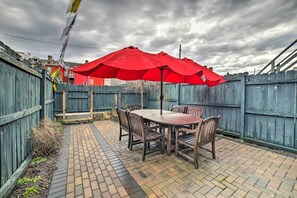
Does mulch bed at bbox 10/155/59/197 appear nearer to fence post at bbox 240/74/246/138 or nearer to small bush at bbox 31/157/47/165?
small bush at bbox 31/157/47/165

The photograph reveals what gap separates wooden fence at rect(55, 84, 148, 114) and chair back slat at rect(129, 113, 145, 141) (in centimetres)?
477

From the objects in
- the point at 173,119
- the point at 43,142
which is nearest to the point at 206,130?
the point at 173,119

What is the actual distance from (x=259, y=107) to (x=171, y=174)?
11.0ft

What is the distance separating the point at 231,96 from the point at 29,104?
5524 millimetres

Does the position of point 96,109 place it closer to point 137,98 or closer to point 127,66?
point 137,98

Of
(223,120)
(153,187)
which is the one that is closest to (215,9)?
(223,120)

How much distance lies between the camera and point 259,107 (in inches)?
147

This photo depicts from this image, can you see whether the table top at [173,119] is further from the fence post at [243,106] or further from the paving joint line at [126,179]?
the fence post at [243,106]

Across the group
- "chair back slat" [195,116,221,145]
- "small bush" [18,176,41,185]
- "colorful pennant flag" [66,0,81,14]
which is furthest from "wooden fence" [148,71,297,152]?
"small bush" [18,176,41,185]

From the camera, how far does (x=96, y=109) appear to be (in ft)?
25.3

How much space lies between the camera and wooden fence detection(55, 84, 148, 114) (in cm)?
689

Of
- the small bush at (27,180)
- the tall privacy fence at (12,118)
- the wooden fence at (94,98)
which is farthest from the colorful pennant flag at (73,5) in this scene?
the wooden fence at (94,98)

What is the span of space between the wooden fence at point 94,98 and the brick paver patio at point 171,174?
435 cm

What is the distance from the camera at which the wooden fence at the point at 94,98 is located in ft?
22.6
